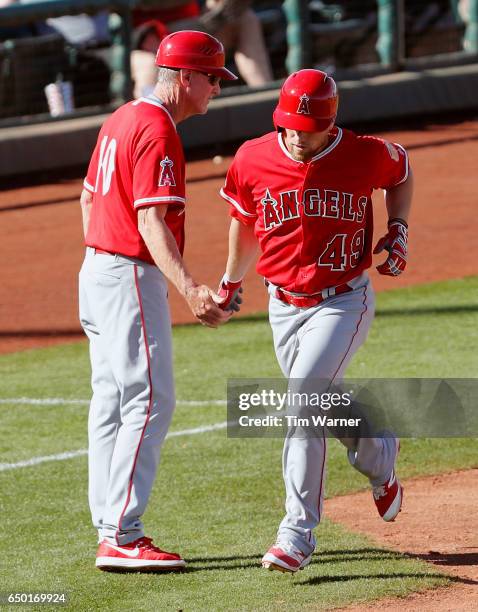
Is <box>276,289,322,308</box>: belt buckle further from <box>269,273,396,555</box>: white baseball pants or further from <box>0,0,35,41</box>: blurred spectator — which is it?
<box>0,0,35,41</box>: blurred spectator

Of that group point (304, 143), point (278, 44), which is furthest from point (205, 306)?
point (278, 44)

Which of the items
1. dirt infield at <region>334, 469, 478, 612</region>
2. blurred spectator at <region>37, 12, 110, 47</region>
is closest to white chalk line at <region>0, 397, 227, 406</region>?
dirt infield at <region>334, 469, 478, 612</region>

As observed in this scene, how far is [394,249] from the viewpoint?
5117mm

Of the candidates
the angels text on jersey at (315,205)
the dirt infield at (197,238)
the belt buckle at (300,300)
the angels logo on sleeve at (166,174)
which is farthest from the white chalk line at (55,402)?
the angels logo on sleeve at (166,174)

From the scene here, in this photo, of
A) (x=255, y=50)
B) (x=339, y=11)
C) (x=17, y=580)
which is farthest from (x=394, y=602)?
(x=339, y=11)

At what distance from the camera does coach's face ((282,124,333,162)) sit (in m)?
4.90

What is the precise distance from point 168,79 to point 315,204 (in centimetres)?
76

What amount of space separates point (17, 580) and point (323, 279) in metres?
1.65

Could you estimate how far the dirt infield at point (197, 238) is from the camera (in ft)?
33.2

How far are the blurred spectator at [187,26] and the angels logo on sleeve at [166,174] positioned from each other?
33.4ft

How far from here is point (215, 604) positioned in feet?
15.0

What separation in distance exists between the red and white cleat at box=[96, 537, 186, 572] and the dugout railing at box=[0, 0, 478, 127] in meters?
10.4

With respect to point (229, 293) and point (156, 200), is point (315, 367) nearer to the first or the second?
point (229, 293)

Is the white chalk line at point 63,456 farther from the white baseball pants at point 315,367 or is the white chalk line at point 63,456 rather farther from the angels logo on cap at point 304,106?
the angels logo on cap at point 304,106
